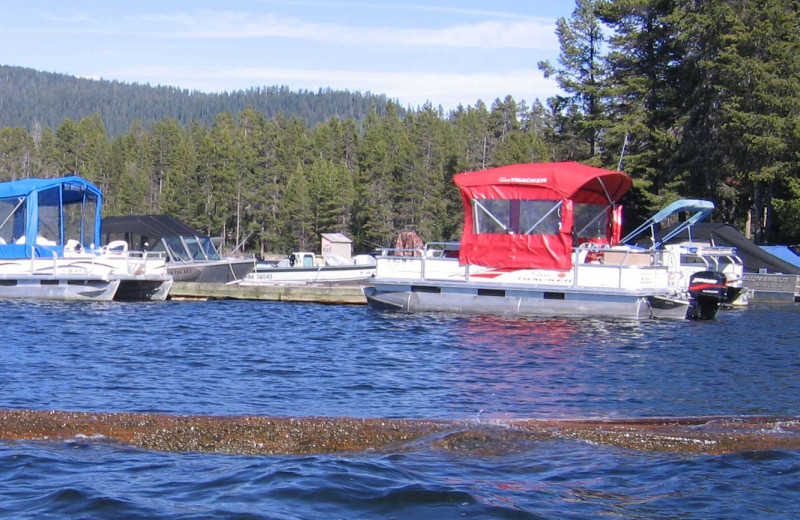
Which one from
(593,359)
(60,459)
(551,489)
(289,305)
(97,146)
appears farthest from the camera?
(97,146)

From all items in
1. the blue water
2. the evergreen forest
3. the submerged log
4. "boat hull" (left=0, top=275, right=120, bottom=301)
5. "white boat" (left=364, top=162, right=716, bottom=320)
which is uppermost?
the evergreen forest

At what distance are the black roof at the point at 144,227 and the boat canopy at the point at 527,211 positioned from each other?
15.2m

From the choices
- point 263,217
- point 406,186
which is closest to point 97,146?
point 263,217

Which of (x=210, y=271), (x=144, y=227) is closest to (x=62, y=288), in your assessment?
(x=210, y=271)

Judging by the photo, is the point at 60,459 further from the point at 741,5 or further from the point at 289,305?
the point at 741,5

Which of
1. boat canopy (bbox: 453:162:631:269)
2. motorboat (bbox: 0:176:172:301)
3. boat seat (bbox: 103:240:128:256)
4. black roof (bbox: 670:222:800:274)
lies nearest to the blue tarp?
black roof (bbox: 670:222:800:274)

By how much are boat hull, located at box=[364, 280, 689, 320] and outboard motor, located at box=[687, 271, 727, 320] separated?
4.63 ft

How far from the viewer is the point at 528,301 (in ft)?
79.4

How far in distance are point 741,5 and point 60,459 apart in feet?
150

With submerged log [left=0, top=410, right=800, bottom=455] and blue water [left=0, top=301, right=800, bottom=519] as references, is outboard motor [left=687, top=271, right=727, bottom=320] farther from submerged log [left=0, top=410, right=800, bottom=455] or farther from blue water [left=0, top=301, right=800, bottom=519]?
submerged log [left=0, top=410, right=800, bottom=455]

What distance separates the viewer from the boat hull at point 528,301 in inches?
933

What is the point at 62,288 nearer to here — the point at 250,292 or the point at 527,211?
the point at 250,292

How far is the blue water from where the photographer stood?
7.51 m

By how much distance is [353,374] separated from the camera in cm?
1488
